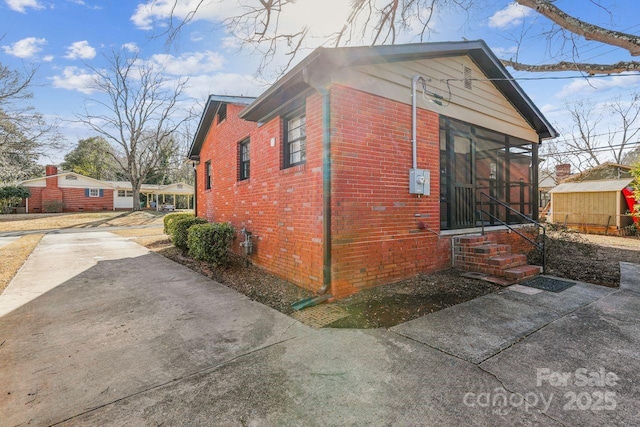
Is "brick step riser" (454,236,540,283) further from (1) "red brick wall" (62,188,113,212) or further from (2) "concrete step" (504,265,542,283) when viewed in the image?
(1) "red brick wall" (62,188,113,212)

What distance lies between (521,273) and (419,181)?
2.46m

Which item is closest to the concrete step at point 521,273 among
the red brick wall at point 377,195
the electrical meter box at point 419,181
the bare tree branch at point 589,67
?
the red brick wall at point 377,195

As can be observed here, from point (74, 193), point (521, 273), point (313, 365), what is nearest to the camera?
point (313, 365)

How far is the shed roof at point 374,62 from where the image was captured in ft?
13.6

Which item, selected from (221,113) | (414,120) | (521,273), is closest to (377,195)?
(414,120)

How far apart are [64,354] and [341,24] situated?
8.17 m

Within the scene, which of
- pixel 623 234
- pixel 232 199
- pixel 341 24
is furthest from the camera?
pixel 623 234

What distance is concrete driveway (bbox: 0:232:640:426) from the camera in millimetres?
1954

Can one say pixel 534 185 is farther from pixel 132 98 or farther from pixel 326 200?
pixel 132 98

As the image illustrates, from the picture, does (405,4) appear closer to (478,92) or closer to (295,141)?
(478,92)

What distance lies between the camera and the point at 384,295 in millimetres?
4402

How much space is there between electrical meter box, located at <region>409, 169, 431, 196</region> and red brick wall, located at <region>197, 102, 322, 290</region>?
1.82 m

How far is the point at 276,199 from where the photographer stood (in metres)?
5.78

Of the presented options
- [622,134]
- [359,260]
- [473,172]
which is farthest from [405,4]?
[622,134]
